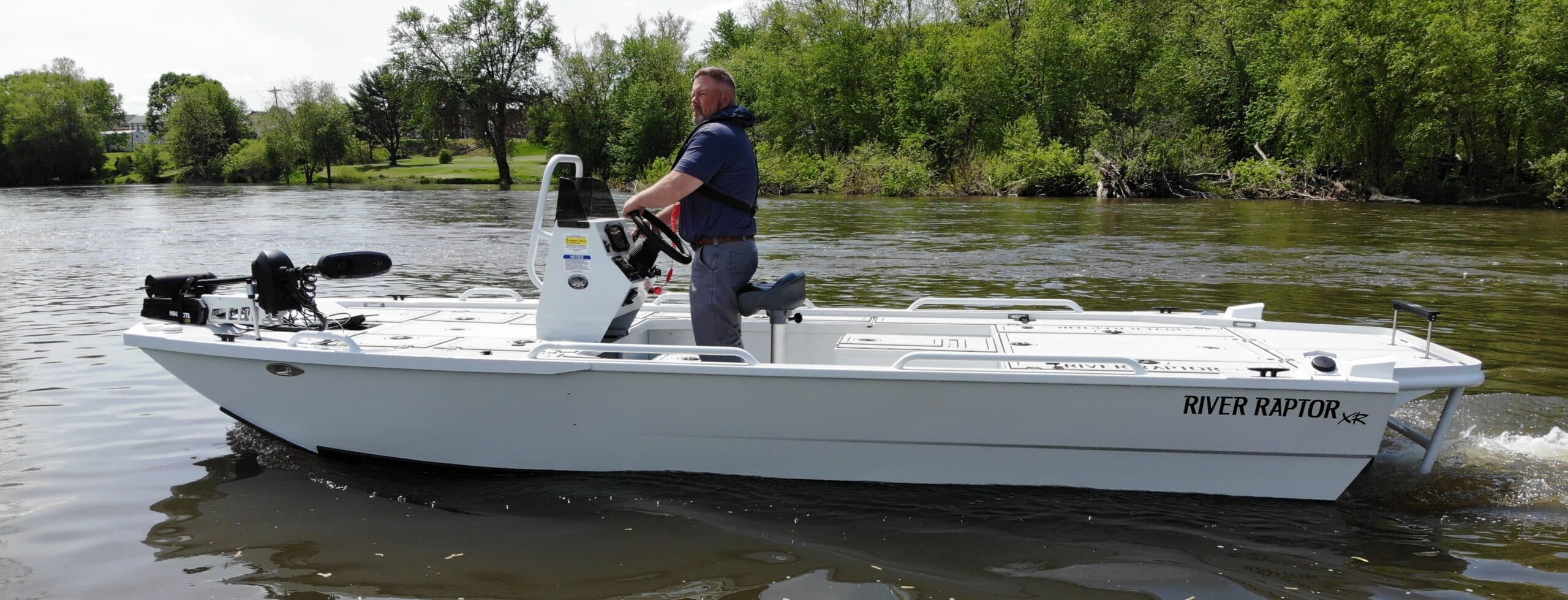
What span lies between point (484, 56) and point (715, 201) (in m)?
57.0

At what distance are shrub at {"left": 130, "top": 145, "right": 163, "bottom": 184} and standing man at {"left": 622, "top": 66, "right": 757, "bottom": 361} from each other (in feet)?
238

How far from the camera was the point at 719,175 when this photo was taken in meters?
4.97

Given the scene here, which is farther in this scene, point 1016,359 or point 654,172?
point 654,172

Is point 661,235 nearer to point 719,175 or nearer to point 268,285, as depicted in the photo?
point 719,175

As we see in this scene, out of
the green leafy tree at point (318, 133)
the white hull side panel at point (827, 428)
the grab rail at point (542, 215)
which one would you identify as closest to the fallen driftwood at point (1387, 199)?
the white hull side panel at point (827, 428)

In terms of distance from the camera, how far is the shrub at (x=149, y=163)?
65.2 m

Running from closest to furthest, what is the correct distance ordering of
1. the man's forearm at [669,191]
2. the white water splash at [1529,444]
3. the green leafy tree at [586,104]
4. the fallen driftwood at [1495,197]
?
1. the man's forearm at [669,191]
2. the white water splash at [1529,444]
3. the fallen driftwood at [1495,197]
4. the green leafy tree at [586,104]

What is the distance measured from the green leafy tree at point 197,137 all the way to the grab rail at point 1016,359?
231ft

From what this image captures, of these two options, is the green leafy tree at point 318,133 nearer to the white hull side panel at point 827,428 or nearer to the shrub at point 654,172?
the shrub at point 654,172

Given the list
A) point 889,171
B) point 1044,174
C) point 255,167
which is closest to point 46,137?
point 255,167

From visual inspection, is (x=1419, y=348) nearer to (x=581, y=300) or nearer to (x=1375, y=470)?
(x=1375, y=470)

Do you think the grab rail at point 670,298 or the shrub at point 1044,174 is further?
the shrub at point 1044,174

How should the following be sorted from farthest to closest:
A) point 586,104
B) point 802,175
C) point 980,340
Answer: point 586,104 < point 802,175 < point 980,340

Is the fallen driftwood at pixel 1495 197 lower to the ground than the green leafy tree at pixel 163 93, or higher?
lower
